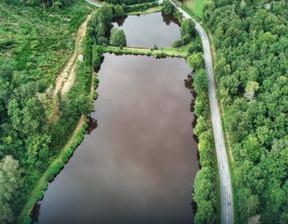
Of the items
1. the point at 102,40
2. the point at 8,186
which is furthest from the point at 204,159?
the point at 102,40

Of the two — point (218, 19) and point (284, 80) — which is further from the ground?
point (218, 19)

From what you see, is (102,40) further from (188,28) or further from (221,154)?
(221,154)

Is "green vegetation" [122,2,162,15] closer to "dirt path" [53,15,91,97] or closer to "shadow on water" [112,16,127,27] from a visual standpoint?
"shadow on water" [112,16,127,27]

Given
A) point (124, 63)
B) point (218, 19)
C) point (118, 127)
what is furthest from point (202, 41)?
point (118, 127)

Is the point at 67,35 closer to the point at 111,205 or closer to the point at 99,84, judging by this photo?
the point at 99,84

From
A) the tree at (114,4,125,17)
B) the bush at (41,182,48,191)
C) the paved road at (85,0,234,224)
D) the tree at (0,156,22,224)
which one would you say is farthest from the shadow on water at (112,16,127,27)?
the bush at (41,182,48,191)

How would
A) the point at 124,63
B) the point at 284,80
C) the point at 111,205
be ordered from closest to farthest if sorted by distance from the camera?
the point at 111,205
the point at 284,80
the point at 124,63

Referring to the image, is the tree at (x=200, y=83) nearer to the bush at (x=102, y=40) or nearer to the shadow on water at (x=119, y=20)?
the bush at (x=102, y=40)
